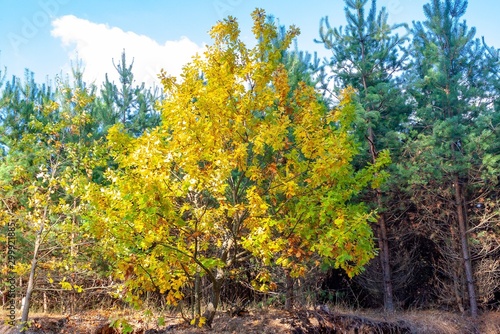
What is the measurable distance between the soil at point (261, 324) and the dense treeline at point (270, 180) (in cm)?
49

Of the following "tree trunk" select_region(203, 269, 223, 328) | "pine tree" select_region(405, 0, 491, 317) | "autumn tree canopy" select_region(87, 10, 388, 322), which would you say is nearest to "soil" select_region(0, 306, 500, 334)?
"tree trunk" select_region(203, 269, 223, 328)

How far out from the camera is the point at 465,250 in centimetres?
1021

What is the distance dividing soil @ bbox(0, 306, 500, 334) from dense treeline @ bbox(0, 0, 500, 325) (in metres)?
0.49

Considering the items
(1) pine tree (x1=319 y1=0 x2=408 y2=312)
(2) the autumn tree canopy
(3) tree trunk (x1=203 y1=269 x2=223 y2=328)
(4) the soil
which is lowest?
(4) the soil

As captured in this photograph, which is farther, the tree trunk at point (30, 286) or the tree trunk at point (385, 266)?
the tree trunk at point (385, 266)

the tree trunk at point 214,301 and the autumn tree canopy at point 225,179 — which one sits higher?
the autumn tree canopy at point 225,179

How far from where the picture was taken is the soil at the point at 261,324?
6973mm

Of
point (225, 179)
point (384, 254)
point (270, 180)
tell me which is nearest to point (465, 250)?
point (384, 254)

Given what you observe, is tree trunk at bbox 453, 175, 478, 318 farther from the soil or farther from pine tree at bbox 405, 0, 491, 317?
the soil

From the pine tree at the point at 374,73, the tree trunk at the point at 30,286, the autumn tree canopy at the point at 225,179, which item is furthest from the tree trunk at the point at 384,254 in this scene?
the tree trunk at the point at 30,286

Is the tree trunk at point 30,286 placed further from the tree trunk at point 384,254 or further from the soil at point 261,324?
the tree trunk at point 384,254

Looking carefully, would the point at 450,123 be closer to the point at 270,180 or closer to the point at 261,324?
the point at 270,180

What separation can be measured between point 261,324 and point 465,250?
5.90 meters

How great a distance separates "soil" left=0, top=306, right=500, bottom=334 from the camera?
6973 mm
